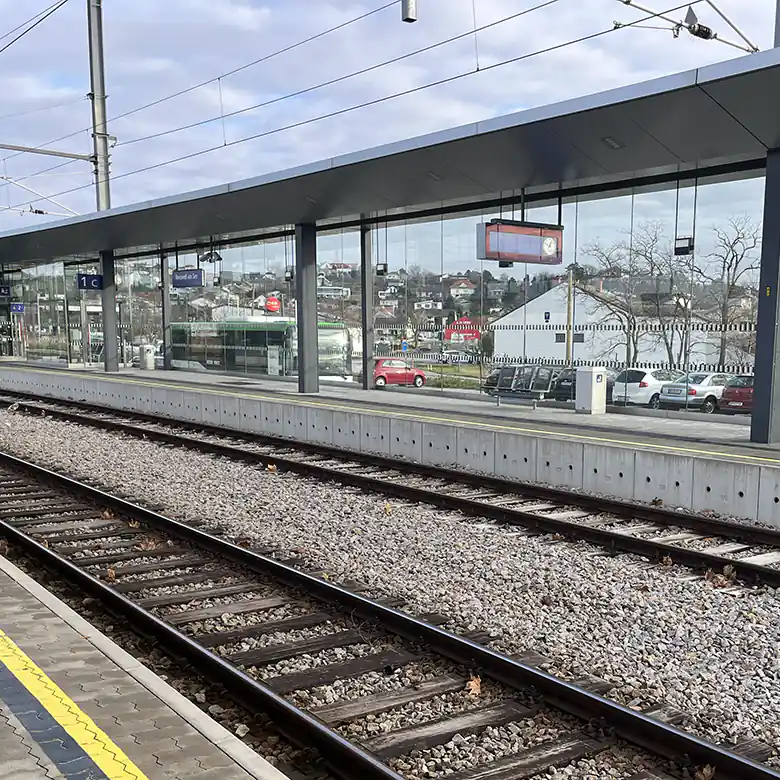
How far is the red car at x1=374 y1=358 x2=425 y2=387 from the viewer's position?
74.3 feet

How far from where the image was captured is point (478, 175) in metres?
14.4

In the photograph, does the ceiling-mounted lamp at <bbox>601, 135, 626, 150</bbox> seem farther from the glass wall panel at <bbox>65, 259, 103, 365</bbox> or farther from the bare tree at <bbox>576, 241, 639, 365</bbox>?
the glass wall panel at <bbox>65, 259, 103, 365</bbox>

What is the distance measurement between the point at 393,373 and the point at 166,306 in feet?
40.7

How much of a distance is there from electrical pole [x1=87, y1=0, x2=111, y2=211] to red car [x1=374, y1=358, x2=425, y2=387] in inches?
368

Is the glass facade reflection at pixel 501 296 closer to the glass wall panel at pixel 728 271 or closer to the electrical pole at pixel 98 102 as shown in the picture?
the glass wall panel at pixel 728 271

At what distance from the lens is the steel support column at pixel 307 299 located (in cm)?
2020

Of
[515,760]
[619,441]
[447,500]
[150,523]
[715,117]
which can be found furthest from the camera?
[619,441]

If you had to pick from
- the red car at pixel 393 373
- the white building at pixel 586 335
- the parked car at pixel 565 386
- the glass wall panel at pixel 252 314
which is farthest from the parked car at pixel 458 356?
the glass wall panel at pixel 252 314

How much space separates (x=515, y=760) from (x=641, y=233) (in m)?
14.8

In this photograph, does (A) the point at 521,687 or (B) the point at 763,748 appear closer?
(B) the point at 763,748

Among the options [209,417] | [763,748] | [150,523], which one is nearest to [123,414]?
[209,417]

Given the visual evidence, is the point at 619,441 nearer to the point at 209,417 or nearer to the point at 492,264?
the point at 492,264

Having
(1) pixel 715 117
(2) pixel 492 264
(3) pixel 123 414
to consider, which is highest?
(1) pixel 715 117

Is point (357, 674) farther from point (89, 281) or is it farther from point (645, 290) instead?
point (89, 281)
